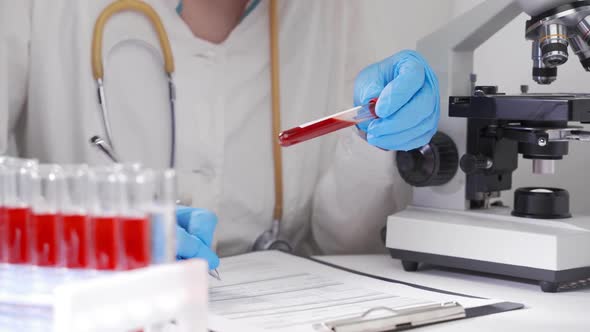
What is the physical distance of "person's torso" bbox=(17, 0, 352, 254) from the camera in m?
1.30

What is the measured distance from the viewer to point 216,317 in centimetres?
100

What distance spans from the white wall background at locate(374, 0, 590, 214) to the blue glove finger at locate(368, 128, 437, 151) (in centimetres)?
44

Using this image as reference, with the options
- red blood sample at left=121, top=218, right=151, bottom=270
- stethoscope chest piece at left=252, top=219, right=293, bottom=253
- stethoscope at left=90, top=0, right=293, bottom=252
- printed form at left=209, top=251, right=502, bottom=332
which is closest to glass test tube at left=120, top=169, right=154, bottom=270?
red blood sample at left=121, top=218, right=151, bottom=270

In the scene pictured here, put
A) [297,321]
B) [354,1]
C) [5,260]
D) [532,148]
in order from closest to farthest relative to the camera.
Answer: [5,260] < [297,321] < [532,148] < [354,1]

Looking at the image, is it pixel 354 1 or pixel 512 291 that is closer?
pixel 512 291

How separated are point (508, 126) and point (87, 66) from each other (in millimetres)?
712

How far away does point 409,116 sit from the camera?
48.5 inches

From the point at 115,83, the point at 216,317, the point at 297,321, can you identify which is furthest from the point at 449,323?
the point at 115,83

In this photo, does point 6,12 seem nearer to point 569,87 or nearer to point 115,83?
point 115,83

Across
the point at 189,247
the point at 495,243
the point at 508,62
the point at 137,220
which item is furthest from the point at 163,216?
the point at 508,62

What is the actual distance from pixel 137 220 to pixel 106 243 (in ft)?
0.12

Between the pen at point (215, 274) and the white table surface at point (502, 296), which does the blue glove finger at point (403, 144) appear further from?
the pen at point (215, 274)

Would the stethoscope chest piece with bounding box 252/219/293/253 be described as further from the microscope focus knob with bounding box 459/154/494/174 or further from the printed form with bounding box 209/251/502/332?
the microscope focus knob with bounding box 459/154/494/174

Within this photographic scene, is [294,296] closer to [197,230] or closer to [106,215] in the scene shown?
[197,230]
